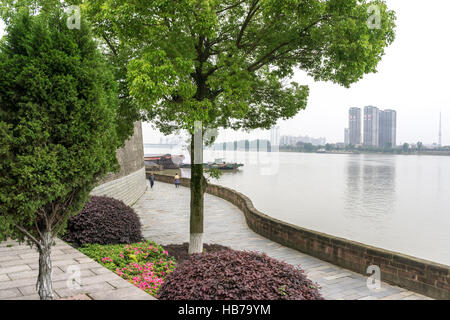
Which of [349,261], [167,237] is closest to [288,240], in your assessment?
[349,261]

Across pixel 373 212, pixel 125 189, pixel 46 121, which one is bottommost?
pixel 373 212

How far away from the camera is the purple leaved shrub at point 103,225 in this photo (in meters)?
9.99

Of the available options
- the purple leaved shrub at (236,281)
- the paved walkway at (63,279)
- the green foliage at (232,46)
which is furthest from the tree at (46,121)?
the green foliage at (232,46)

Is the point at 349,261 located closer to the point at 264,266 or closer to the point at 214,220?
the point at 264,266

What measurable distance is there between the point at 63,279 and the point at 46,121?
10.0 feet

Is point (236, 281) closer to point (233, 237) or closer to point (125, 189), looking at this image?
point (233, 237)

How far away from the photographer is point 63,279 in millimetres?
6445

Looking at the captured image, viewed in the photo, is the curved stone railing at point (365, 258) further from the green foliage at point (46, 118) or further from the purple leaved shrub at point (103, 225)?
the green foliage at point (46, 118)

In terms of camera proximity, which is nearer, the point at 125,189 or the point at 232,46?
the point at 232,46

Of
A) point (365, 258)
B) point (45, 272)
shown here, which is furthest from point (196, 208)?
point (45, 272)

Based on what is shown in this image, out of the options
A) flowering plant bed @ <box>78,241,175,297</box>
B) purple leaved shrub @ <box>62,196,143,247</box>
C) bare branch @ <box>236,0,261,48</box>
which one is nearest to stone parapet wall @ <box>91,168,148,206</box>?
purple leaved shrub @ <box>62,196,143,247</box>

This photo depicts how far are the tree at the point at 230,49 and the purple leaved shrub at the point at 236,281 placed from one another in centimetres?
440

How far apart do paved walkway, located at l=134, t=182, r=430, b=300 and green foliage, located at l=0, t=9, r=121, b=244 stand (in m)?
6.61

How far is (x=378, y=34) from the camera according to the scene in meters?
9.79
